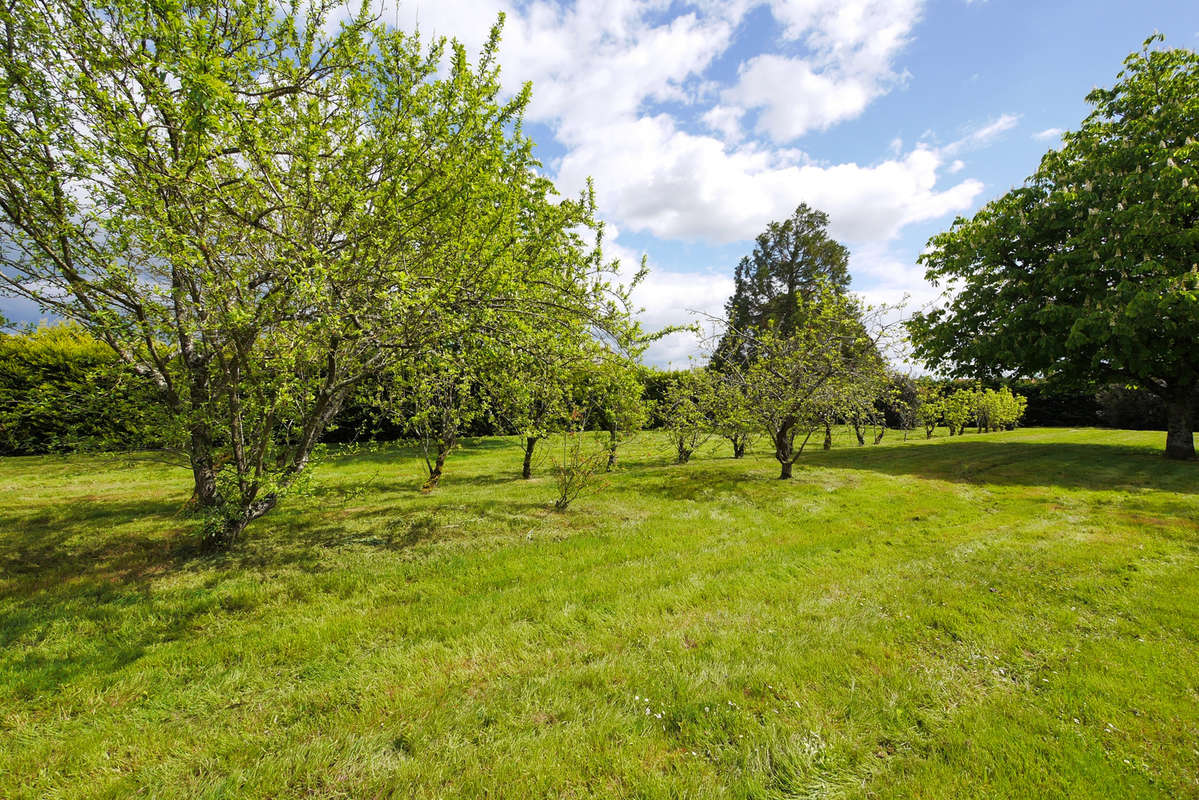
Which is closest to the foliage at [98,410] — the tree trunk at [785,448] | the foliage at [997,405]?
the tree trunk at [785,448]

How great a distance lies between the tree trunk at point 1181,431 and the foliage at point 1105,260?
0.11 ft

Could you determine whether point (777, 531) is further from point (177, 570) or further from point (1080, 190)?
point (1080, 190)

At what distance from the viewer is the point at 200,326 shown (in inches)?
181

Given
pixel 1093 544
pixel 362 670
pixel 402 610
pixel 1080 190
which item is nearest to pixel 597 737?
pixel 362 670

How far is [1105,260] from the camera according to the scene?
1165 centimetres

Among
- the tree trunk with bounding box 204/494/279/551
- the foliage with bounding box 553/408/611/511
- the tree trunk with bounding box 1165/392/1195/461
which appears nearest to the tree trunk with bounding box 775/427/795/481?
the foliage with bounding box 553/408/611/511

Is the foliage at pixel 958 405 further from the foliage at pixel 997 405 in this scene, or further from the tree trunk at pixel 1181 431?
the tree trunk at pixel 1181 431

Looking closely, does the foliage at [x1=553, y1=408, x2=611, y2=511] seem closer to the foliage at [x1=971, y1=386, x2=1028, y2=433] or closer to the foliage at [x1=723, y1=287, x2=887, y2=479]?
the foliage at [x1=723, y1=287, x2=887, y2=479]

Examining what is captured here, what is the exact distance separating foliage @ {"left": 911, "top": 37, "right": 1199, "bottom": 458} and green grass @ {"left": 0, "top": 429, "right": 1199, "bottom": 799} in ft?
19.9

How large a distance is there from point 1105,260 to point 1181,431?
17.9ft

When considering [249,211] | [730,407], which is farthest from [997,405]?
[249,211]

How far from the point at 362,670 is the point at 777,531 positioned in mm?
6489

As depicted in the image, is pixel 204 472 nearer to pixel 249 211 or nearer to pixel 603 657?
pixel 249 211

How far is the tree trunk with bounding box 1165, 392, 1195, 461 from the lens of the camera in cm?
1188
